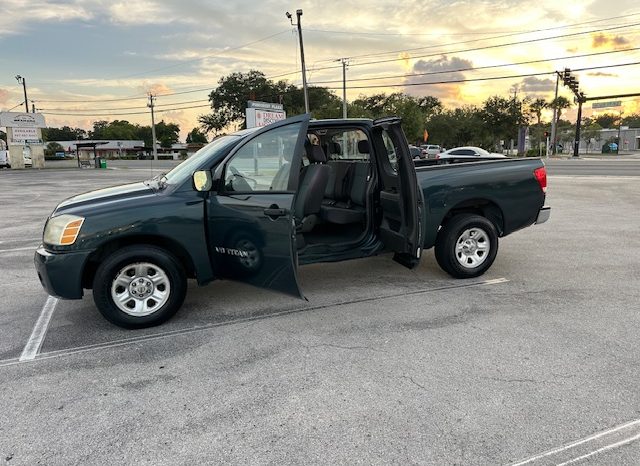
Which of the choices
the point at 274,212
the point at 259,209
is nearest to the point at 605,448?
the point at 274,212

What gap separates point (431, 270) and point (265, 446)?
3804mm

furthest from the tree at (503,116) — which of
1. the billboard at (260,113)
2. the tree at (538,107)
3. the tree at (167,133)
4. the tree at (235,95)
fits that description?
the tree at (167,133)

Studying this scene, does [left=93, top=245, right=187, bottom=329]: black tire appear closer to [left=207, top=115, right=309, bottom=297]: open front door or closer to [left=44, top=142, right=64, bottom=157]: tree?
[left=207, top=115, right=309, bottom=297]: open front door

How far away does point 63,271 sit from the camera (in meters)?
3.92

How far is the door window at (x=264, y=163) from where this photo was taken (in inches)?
164

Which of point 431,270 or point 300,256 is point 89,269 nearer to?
point 300,256

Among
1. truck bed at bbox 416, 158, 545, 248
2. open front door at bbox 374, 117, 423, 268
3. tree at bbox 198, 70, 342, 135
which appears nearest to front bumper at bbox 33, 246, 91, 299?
open front door at bbox 374, 117, 423, 268

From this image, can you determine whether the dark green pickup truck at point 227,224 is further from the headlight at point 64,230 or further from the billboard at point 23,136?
the billboard at point 23,136

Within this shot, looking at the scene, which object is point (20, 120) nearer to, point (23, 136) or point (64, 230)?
point (23, 136)

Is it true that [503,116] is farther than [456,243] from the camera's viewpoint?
Yes

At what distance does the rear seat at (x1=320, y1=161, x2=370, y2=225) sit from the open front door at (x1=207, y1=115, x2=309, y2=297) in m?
1.17

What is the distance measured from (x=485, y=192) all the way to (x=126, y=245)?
390 centimetres

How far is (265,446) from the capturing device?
2.58 m

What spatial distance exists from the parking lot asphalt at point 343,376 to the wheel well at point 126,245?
50cm
